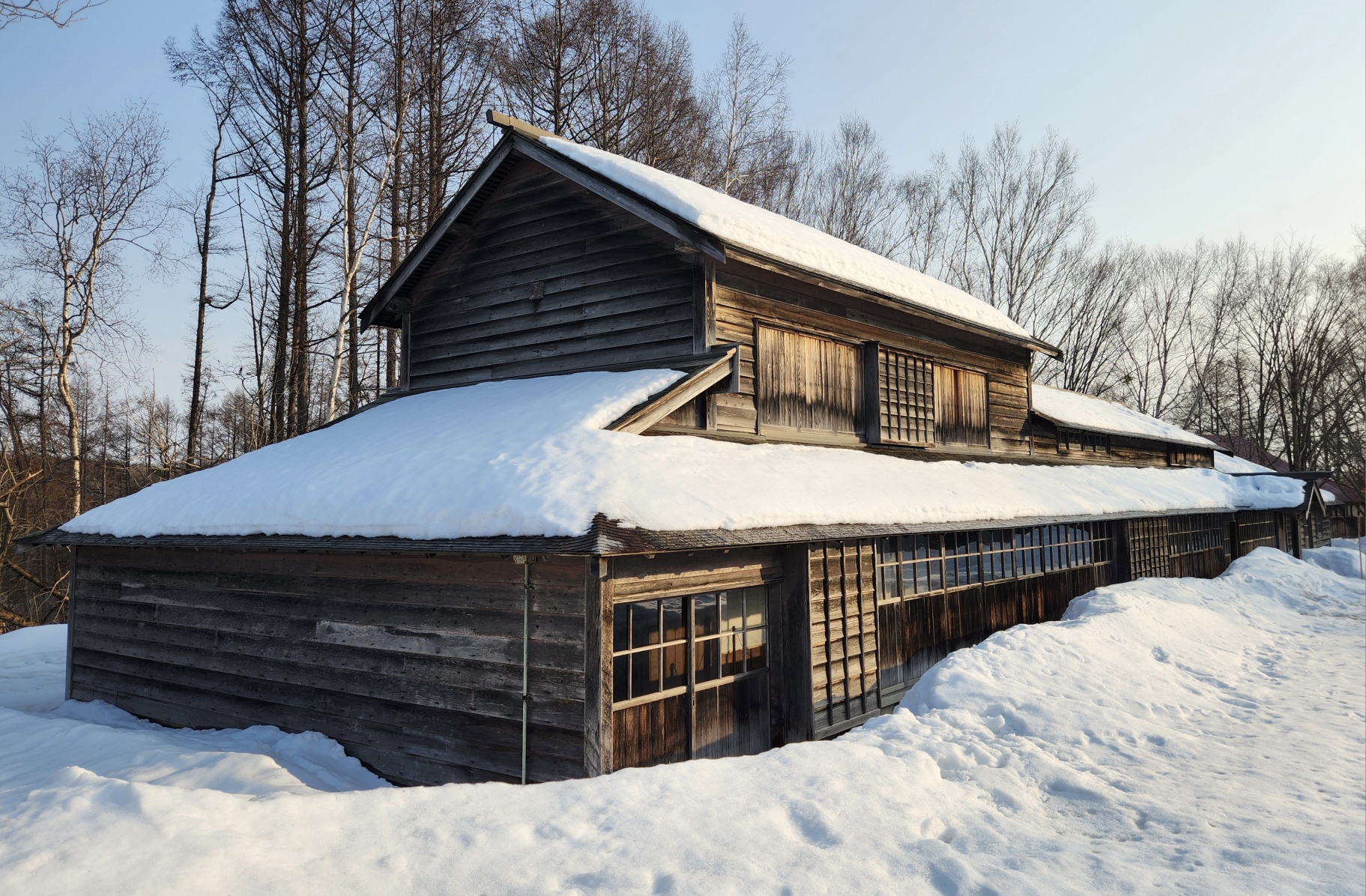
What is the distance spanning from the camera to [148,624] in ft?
33.4

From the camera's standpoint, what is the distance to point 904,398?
42.9 feet

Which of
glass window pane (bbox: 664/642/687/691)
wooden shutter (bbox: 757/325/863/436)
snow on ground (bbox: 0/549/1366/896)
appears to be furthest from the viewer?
wooden shutter (bbox: 757/325/863/436)

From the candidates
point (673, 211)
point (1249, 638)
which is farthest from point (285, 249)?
point (1249, 638)

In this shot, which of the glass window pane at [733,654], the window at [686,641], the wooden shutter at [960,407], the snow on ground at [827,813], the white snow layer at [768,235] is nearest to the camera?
the snow on ground at [827,813]

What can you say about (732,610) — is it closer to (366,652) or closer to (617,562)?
(617,562)

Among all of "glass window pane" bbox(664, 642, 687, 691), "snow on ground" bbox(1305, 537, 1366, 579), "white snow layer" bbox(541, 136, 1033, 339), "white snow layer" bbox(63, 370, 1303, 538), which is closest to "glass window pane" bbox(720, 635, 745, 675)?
"glass window pane" bbox(664, 642, 687, 691)

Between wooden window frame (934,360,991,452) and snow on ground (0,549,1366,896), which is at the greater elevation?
wooden window frame (934,360,991,452)

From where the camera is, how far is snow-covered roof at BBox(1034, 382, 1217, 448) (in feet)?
61.8

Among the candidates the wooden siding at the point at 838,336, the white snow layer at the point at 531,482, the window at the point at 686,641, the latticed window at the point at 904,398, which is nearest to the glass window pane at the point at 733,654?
the window at the point at 686,641

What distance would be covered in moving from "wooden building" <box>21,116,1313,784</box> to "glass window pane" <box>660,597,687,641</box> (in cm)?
2

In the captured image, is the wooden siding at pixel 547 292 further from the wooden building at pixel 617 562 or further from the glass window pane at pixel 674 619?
the glass window pane at pixel 674 619

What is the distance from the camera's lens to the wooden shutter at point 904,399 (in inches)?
495

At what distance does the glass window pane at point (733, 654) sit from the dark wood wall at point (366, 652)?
2.12m

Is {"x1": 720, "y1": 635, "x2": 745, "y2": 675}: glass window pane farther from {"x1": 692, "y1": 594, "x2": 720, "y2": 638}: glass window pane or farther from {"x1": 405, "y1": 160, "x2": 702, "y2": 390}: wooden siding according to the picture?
{"x1": 405, "y1": 160, "x2": 702, "y2": 390}: wooden siding
